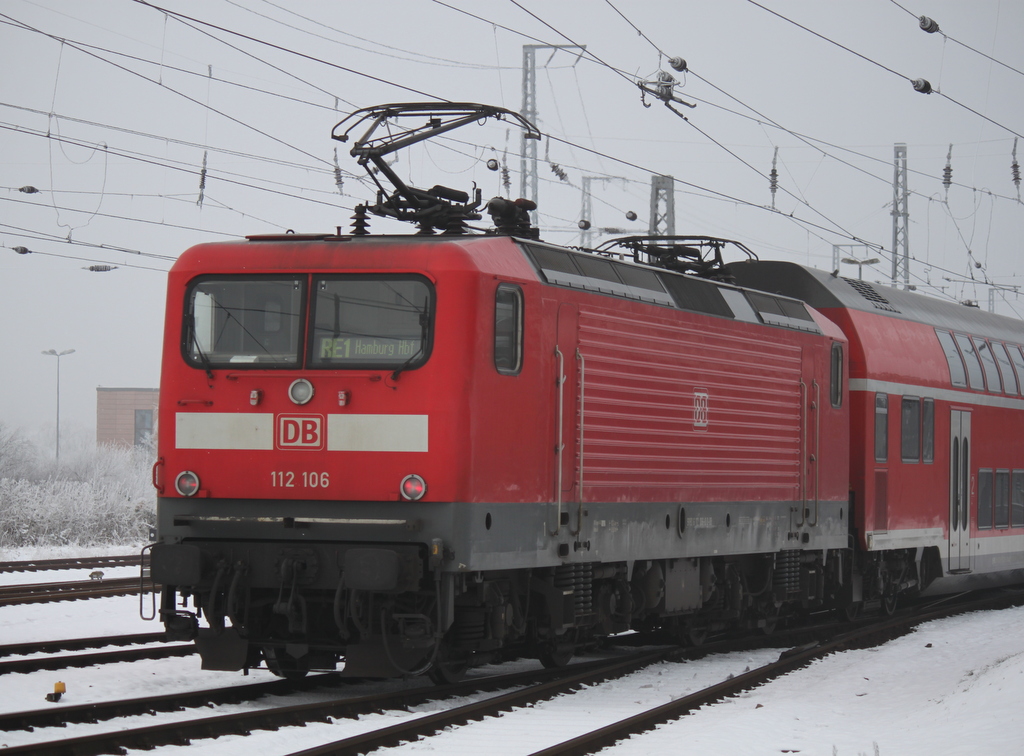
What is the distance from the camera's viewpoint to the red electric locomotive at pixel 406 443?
970 cm

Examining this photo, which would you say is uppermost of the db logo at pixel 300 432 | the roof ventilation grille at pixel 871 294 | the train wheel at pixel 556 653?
the roof ventilation grille at pixel 871 294

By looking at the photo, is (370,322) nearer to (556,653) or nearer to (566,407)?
(566,407)

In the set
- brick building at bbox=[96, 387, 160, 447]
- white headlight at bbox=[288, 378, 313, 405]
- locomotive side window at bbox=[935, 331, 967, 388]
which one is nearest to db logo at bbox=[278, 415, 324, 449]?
white headlight at bbox=[288, 378, 313, 405]

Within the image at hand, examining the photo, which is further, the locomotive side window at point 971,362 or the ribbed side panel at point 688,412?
the locomotive side window at point 971,362

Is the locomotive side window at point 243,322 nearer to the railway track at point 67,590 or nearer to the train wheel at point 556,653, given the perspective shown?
the train wheel at point 556,653

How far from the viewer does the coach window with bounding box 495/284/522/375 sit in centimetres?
1020

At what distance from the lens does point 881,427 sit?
16.8 meters

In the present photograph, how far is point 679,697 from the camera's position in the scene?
36.6ft

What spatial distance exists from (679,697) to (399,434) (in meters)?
3.52

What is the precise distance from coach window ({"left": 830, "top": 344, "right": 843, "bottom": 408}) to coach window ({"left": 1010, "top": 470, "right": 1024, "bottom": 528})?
6107 millimetres

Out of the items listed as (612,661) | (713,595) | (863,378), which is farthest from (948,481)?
(612,661)

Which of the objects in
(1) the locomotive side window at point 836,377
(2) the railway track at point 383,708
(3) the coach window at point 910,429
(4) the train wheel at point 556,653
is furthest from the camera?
(3) the coach window at point 910,429

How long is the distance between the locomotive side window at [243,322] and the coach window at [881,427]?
908cm

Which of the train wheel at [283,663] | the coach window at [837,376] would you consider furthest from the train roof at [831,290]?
the train wheel at [283,663]
